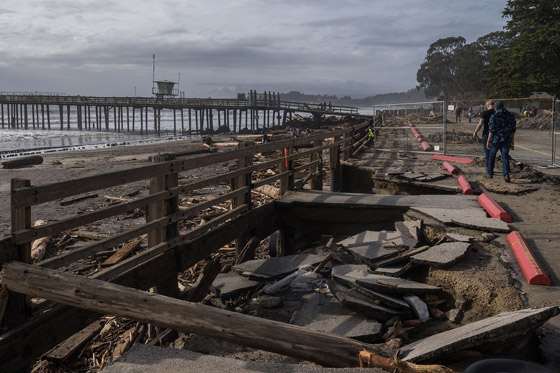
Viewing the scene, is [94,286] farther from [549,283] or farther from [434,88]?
[434,88]

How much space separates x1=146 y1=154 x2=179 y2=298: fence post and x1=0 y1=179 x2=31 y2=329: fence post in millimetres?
1672

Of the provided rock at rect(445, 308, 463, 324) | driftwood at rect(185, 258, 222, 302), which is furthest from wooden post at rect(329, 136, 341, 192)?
rock at rect(445, 308, 463, 324)

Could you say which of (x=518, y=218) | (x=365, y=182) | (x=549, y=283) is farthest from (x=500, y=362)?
(x=365, y=182)

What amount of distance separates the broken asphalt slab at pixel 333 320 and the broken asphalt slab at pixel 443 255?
3.90 feet

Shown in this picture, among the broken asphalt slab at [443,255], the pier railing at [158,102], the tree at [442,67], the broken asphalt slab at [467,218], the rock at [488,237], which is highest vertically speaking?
the tree at [442,67]

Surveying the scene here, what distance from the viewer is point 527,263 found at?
4930 mm

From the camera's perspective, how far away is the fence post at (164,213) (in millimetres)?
5344

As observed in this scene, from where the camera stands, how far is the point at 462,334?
3.51 meters

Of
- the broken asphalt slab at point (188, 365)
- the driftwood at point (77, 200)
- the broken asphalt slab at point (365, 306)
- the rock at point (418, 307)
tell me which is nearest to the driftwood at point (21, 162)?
the driftwood at point (77, 200)

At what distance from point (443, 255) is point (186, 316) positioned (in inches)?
131

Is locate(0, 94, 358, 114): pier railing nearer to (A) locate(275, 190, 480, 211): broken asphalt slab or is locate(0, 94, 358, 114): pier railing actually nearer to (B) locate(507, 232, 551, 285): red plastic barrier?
(A) locate(275, 190, 480, 211): broken asphalt slab

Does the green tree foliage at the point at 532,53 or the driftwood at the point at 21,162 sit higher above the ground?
the green tree foliage at the point at 532,53

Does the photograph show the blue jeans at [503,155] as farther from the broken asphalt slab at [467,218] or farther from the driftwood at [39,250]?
the driftwood at [39,250]

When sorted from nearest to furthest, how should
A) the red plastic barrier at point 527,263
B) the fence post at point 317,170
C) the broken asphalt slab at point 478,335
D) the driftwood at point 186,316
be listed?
the driftwood at point 186,316 → the broken asphalt slab at point 478,335 → the red plastic barrier at point 527,263 → the fence post at point 317,170
